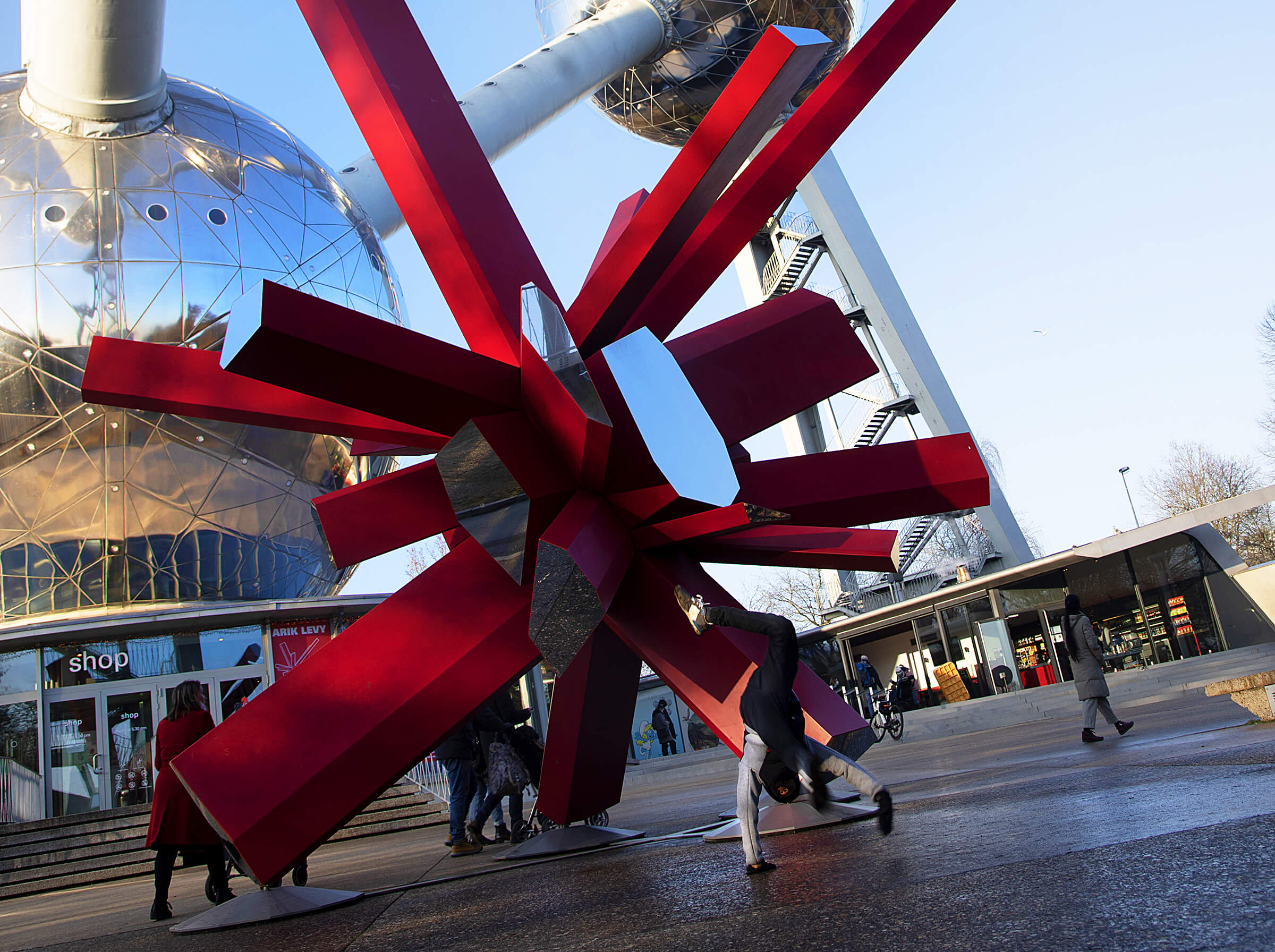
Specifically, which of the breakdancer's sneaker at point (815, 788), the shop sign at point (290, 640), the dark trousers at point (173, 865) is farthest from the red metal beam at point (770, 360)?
the shop sign at point (290, 640)

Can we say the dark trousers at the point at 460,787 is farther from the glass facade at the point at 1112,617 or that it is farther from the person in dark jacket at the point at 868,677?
the glass facade at the point at 1112,617

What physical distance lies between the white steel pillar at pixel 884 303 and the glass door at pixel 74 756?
23.0m

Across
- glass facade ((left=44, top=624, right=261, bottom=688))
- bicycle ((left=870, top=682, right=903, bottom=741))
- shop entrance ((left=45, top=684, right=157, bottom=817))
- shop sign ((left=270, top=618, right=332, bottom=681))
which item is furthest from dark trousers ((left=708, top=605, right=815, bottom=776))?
shop entrance ((left=45, top=684, right=157, bottom=817))

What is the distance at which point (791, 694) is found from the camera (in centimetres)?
504

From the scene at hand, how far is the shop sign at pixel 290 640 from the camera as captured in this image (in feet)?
64.2

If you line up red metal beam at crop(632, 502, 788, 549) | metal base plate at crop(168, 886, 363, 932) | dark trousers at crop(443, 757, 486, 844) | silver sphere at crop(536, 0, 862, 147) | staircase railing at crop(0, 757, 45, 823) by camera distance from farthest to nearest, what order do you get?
silver sphere at crop(536, 0, 862, 147) → staircase railing at crop(0, 757, 45, 823) → dark trousers at crop(443, 757, 486, 844) → metal base plate at crop(168, 886, 363, 932) → red metal beam at crop(632, 502, 788, 549)

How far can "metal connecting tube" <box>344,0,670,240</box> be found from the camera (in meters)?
21.9

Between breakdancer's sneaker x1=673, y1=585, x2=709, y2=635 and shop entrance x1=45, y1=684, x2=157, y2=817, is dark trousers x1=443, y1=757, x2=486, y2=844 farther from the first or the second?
shop entrance x1=45, y1=684, x2=157, y2=817

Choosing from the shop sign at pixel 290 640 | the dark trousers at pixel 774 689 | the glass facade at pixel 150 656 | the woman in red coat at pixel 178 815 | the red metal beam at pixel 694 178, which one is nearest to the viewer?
the dark trousers at pixel 774 689

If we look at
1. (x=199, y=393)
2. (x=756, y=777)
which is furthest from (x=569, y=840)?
(x=199, y=393)

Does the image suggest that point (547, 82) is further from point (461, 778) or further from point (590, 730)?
point (590, 730)

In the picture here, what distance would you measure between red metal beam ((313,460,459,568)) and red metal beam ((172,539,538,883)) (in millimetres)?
333

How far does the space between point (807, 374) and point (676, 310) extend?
1117 millimetres

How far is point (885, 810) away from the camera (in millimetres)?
4352
